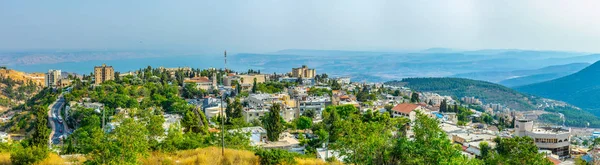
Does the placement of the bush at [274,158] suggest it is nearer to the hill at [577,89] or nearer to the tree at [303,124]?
the tree at [303,124]

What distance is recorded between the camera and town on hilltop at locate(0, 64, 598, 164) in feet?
31.2

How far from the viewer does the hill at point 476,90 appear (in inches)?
2898

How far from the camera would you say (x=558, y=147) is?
64.2 feet

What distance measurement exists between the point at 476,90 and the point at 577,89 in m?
25.7

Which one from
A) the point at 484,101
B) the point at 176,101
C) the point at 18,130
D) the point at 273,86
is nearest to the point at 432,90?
A: the point at 484,101

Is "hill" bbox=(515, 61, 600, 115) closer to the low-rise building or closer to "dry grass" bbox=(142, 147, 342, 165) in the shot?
the low-rise building

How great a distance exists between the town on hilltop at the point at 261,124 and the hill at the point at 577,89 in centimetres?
5601

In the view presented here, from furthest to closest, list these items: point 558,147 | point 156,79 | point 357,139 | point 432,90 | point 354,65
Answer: point 354,65, point 432,90, point 156,79, point 558,147, point 357,139

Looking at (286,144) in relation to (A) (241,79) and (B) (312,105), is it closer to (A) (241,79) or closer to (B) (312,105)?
(B) (312,105)

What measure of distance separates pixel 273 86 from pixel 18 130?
20.7 m

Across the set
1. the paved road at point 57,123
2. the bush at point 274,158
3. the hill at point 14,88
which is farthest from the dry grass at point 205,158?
the hill at point 14,88

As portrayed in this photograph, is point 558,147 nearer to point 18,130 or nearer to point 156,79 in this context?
point 18,130

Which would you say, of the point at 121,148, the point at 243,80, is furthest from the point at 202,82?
the point at 121,148

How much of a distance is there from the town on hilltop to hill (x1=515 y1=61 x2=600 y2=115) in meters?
56.0
